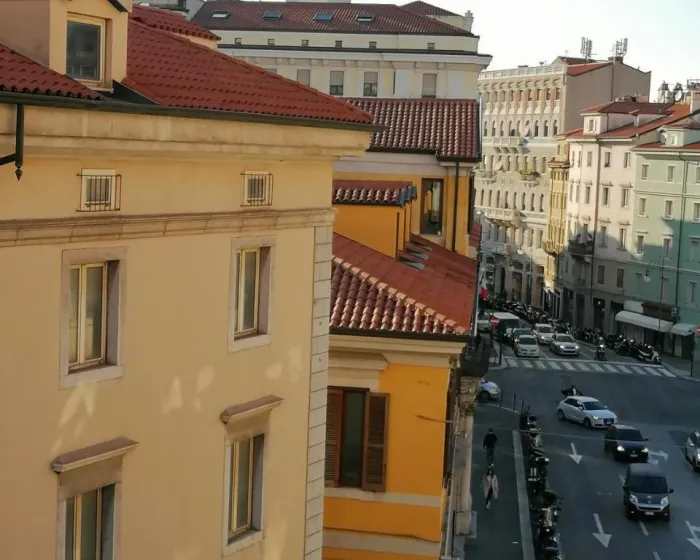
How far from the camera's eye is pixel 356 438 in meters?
20.8

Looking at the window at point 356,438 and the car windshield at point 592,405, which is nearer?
the window at point 356,438

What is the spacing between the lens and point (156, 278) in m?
12.0

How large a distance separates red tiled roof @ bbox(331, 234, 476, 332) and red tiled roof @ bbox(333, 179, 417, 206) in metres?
1.01

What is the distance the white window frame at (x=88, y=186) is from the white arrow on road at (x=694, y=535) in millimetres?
30376

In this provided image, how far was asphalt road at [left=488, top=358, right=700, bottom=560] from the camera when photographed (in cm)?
3809

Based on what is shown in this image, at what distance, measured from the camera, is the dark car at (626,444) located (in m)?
48.6

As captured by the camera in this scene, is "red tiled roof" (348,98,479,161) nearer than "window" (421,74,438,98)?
Yes

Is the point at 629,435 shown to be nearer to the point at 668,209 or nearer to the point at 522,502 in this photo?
the point at 522,502

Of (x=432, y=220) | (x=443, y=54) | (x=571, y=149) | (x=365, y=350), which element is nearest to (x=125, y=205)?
(x=365, y=350)

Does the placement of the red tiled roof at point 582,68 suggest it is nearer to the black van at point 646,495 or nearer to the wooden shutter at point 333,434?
the black van at point 646,495

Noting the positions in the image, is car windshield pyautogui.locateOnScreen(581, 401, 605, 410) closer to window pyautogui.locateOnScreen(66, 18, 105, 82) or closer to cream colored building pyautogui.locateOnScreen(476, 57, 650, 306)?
window pyautogui.locateOnScreen(66, 18, 105, 82)

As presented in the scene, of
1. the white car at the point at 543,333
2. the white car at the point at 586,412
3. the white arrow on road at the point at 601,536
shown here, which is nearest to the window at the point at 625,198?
the white car at the point at 543,333

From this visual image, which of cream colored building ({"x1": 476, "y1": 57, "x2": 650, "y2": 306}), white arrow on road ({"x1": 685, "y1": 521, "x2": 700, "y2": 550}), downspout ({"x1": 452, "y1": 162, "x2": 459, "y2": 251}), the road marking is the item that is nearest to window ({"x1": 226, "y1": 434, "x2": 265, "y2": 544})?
downspout ({"x1": 452, "y1": 162, "x2": 459, "y2": 251})

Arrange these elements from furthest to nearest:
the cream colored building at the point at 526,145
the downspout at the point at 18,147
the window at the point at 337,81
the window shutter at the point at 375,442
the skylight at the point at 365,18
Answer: the cream colored building at the point at 526,145 < the window at the point at 337,81 < the skylight at the point at 365,18 < the window shutter at the point at 375,442 < the downspout at the point at 18,147
